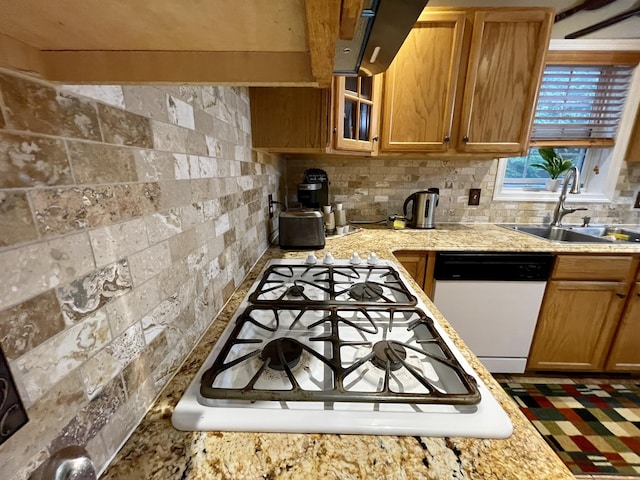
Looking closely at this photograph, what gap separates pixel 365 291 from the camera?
90cm

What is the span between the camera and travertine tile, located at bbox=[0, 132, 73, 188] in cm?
27

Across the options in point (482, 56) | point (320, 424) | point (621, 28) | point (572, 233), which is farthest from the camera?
point (572, 233)

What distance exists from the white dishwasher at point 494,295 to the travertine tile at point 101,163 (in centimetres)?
152

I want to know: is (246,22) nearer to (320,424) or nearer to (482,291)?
(320,424)

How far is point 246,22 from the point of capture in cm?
28

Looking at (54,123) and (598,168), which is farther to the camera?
(598,168)

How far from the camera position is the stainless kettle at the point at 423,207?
1854 millimetres

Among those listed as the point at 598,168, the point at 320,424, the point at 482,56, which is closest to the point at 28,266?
the point at 320,424

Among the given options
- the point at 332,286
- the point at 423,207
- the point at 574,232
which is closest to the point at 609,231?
the point at 574,232

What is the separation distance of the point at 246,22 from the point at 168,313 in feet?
1.71

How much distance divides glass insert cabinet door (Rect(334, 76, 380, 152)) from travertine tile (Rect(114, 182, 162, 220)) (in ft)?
3.30

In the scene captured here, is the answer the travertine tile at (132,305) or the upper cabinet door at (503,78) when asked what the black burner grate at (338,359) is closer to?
the travertine tile at (132,305)

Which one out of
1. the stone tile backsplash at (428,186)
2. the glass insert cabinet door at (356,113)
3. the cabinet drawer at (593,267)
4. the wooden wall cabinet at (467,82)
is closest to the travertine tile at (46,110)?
the glass insert cabinet door at (356,113)

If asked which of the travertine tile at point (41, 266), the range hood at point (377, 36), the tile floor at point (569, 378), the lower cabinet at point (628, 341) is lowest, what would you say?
the tile floor at point (569, 378)
